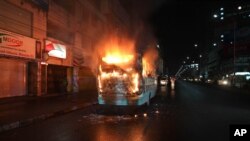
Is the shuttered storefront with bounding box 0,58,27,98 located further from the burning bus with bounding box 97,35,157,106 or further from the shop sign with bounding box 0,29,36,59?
the burning bus with bounding box 97,35,157,106

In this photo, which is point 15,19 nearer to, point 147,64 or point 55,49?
point 55,49

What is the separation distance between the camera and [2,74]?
72.9ft

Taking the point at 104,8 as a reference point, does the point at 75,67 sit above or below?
below

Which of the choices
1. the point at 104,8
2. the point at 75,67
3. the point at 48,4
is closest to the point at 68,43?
the point at 75,67

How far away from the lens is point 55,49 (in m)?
28.5

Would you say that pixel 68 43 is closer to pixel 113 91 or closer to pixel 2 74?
pixel 2 74

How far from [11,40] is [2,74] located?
240 cm

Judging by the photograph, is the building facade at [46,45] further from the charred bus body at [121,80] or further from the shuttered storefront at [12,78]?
the charred bus body at [121,80]

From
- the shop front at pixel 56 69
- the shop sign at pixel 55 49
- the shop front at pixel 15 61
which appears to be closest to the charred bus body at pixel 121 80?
the shop front at pixel 15 61

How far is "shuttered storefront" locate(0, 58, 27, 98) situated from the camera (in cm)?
2239

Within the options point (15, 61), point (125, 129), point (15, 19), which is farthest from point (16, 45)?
point (125, 129)

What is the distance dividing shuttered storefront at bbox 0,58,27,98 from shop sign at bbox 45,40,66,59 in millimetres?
2599

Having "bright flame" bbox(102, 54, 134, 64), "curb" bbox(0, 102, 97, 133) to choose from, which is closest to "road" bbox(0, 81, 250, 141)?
"curb" bbox(0, 102, 97, 133)

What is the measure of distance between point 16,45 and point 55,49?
610 centimetres
